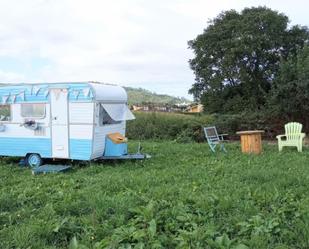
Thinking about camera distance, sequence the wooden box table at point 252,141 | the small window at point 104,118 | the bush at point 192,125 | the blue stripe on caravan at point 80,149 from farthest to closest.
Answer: the bush at point 192,125
the wooden box table at point 252,141
the small window at point 104,118
the blue stripe on caravan at point 80,149

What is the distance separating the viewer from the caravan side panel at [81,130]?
1014cm

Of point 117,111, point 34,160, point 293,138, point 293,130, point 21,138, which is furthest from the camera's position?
point 293,130

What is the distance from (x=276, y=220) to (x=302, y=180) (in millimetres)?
2522

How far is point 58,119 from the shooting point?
10406 millimetres

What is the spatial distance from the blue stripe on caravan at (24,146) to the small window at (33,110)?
2.06 feet

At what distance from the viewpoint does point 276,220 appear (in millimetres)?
4879

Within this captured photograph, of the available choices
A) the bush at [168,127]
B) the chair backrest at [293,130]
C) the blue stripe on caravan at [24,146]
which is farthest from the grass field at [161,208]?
the bush at [168,127]

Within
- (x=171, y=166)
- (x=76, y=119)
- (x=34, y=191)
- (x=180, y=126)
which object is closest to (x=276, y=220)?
(x=34, y=191)

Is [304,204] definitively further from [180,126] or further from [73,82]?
[180,126]

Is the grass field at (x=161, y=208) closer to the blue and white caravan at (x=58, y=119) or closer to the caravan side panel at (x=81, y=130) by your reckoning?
the caravan side panel at (x=81, y=130)

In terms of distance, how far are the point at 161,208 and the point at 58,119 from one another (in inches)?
219

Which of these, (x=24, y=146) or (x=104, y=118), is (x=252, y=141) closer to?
(x=104, y=118)

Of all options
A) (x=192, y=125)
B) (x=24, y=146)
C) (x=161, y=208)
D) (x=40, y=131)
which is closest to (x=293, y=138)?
(x=192, y=125)

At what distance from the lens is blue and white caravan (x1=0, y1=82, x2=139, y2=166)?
10.2 m
